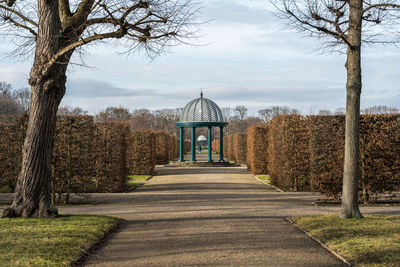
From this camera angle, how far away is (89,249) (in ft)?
26.7

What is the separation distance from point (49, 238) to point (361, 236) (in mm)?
5918

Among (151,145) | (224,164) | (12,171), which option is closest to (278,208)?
(12,171)

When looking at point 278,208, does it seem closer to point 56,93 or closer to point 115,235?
point 115,235

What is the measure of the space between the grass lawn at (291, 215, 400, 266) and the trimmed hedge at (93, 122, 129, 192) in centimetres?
992

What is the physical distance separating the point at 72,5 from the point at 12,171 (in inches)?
313

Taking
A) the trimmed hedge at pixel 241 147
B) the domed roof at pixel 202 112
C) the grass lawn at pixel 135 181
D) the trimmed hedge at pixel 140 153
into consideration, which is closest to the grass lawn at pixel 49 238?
the grass lawn at pixel 135 181

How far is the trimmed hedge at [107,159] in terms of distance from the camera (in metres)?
19.1

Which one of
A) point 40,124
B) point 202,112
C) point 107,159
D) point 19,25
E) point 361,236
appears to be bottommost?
point 361,236

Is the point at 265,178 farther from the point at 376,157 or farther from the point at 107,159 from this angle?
the point at 376,157

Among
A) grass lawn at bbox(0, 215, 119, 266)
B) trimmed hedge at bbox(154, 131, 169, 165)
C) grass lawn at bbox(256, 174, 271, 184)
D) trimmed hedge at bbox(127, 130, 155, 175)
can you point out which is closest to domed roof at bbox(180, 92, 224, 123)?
trimmed hedge at bbox(154, 131, 169, 165)

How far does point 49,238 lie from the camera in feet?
27.9

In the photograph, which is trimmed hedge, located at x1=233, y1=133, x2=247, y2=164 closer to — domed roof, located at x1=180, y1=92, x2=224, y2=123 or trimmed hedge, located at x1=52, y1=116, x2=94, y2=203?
domed roof, located at x1=180, y1=92, x2=224, y2=123

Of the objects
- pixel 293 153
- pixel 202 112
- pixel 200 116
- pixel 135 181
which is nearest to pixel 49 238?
pixel 293 153

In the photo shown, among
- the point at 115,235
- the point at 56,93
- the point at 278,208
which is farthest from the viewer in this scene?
the point at 278,208
